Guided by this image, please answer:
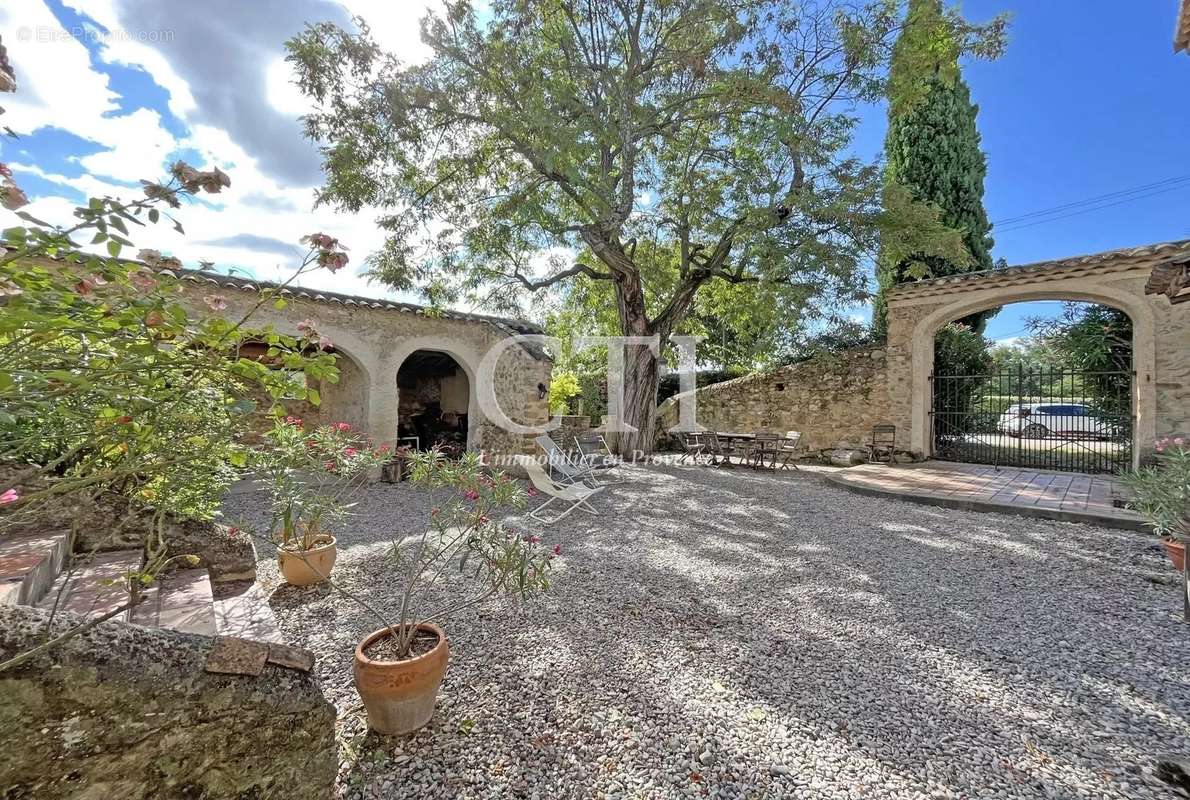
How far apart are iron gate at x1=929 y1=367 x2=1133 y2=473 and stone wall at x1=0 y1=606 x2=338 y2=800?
35.4 ft

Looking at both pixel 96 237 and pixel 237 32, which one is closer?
pixel 96 237

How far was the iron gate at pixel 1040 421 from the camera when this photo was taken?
8516mm

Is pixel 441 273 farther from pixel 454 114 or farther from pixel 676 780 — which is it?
pixel 676 780

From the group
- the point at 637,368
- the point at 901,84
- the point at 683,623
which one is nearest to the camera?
the point at 683,623

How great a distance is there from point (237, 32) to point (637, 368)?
8.22m

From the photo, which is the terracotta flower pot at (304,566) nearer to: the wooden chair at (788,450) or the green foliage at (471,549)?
the green foliage at (471,549)

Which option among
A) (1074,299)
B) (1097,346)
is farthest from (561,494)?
(1097,346)

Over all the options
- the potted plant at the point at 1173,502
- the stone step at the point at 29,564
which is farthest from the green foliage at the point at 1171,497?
the stone step at the point at 29,564

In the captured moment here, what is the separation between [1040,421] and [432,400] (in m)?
13.1

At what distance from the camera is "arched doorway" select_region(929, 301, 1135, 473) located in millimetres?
8602

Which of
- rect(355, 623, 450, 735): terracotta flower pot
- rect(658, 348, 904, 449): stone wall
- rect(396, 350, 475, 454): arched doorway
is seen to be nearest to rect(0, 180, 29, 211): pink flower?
rect(355, 623, 450, 735): terracotta flower pot

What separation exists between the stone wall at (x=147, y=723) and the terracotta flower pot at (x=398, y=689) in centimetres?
37

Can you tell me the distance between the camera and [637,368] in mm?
10570

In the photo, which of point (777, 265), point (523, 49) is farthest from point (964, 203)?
point (523, 49)
